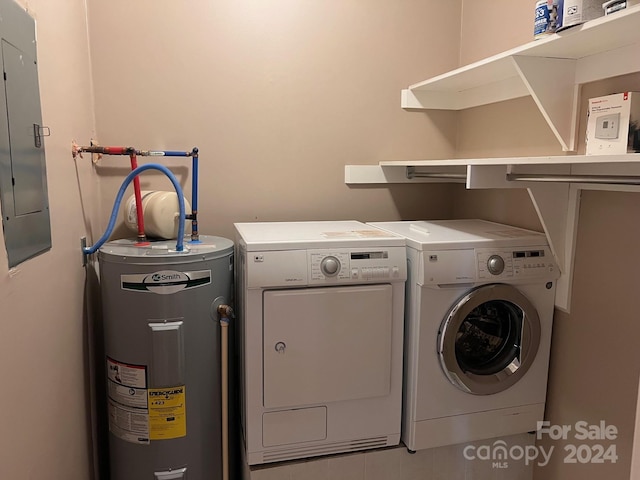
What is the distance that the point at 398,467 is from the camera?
1.86 metres

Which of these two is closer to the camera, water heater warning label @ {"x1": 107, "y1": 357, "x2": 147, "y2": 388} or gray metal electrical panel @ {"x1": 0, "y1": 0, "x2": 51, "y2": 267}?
gray metal electrical panel @ {"x1": 0, "y1": 0, "x2": 51, "y2": 267}

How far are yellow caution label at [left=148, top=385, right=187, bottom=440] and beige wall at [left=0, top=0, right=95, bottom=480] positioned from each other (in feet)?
0.86

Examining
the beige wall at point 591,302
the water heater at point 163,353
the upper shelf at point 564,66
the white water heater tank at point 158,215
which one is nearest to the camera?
the upper shelf at point 564,66

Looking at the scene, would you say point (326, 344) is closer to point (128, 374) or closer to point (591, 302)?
point (128, 374)

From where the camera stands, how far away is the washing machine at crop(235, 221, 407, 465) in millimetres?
1691

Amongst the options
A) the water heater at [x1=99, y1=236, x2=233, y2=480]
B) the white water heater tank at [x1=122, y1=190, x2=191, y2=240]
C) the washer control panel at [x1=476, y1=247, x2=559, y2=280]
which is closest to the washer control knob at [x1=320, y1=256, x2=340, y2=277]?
the water heater at [x1=99, y1=236, x2=233, y2=480]

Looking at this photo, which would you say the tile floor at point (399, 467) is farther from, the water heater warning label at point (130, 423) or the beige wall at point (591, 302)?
the water heater warning label at point (130, 423)

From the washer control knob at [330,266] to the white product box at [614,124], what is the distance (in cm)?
88

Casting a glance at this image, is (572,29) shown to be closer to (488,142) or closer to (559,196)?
(559,196)

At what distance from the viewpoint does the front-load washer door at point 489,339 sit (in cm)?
178

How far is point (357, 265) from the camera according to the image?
1758mm

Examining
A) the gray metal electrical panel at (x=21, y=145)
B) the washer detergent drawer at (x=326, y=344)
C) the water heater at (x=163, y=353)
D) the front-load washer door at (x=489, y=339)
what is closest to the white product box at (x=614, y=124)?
the front-load washer door at (x=489, y=339)

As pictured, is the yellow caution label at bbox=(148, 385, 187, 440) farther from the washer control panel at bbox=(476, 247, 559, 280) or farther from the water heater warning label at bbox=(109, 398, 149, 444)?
the washer control panel at bbox=(476, 247, 559, 280)

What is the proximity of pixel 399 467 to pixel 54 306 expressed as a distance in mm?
1337
